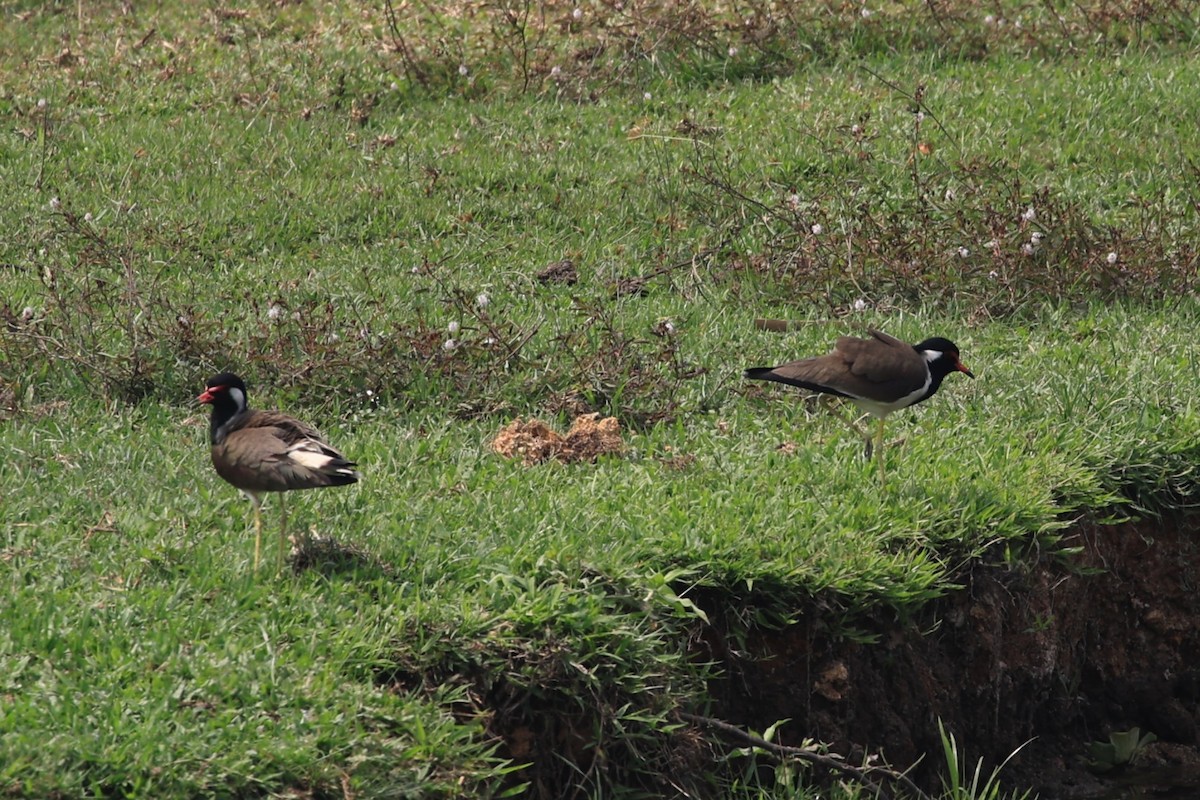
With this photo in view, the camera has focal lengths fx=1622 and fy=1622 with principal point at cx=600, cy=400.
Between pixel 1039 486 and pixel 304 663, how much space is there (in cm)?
303

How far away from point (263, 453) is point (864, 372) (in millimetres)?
2335

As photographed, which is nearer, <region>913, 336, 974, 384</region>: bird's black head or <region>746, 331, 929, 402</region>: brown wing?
<region>746, 331, 929, 402</region>: brown wing

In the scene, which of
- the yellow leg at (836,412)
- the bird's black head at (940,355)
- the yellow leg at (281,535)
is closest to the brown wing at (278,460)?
the yellow leg at (281,535)

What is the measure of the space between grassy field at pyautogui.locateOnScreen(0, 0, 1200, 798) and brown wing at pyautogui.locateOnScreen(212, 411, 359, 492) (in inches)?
13.6

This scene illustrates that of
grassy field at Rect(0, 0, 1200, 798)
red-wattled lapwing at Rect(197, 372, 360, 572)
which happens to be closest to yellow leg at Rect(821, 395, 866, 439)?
grassy field at Rect(0, 0, 1200, 798)

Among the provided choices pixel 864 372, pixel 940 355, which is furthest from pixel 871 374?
pixel 940 355

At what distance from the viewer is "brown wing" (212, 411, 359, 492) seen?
5.04 metres

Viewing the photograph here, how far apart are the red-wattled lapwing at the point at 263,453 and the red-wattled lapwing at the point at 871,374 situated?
178cm

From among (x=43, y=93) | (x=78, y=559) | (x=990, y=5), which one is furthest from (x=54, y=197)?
(x=990, y=5)

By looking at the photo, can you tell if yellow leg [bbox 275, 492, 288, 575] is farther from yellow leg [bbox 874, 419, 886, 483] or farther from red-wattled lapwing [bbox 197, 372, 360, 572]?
yellow leg [bbox 874, 419, 886, 483]

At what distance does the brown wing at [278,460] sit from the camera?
5035 mm

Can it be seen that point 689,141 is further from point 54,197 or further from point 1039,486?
point 1039,486

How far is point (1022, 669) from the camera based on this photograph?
20.5ft

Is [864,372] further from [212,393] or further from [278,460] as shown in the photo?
[212,393]
